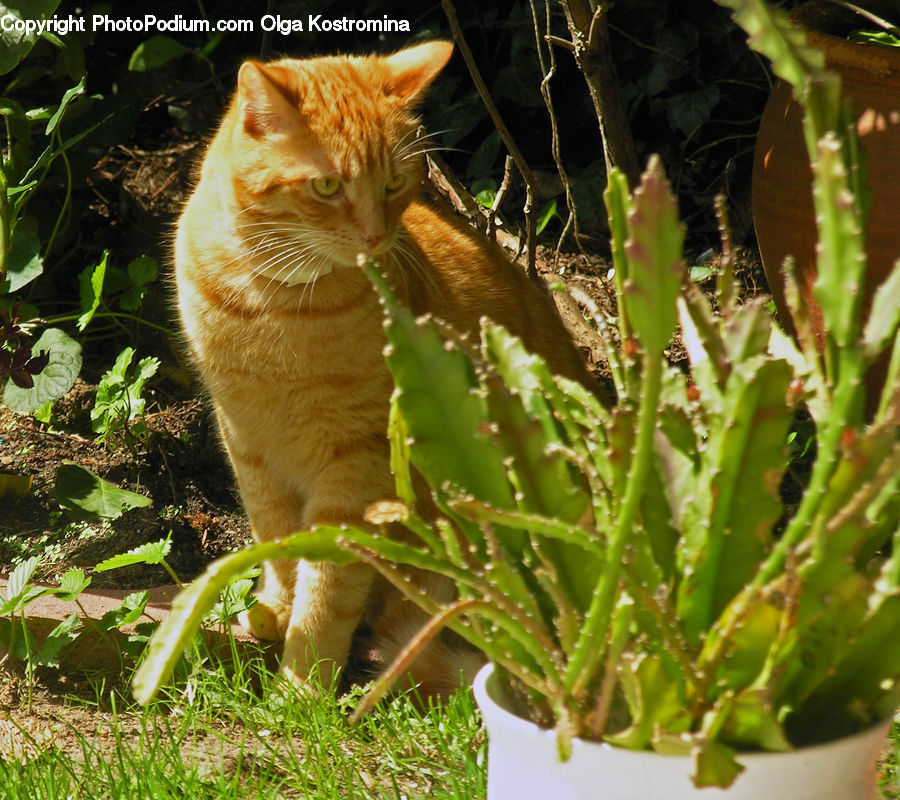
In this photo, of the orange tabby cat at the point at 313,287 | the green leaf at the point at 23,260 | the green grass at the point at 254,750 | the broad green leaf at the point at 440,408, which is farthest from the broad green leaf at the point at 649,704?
the green leaf at the point at 23,260

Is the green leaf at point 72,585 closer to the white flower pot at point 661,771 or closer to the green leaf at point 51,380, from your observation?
the green leaf at point 51,380

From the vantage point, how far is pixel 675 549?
954 millimetres

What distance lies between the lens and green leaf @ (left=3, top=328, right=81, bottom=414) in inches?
88.5

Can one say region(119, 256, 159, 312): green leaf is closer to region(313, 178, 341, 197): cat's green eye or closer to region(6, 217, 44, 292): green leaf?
region(6, 217, 44, 292): green leaf

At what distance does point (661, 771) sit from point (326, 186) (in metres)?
1.22

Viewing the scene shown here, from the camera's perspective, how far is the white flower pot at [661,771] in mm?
796

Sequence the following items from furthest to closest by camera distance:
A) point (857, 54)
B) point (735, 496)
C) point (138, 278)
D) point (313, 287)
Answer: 1. point (138, 278)
2. point (857, 54)
3. point (313, 287)
4. point (735, 496)

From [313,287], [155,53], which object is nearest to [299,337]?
[313,287]

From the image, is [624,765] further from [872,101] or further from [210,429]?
[210,429]

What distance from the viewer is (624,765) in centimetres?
82

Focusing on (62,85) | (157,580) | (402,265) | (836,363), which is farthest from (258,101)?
(62,85)

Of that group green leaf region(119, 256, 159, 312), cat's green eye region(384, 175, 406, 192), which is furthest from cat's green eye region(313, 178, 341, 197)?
green leaf region(119, 256, 159, 312)

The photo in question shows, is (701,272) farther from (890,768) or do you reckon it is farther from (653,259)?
(653,259)

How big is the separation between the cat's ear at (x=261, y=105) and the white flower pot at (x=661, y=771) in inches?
45.8
